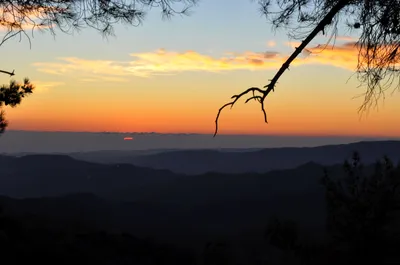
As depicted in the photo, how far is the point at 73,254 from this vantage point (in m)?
12.1

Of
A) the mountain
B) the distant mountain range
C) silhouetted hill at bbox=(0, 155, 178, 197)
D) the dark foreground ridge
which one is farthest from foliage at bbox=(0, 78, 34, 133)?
silhouetted hill at bbox=(0, 155, 178, 197)

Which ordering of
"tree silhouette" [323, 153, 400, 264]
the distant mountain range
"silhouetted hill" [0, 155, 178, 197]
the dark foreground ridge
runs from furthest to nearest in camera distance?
"silhouetted hill" [0, 155, 178, 197], the distant mountain range, the dark foreground ridge, "tree silhouette" [323, 153, 400, 264]

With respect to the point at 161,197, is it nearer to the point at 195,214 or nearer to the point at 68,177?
the point at 195,214

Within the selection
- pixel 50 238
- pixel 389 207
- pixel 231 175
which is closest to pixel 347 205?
pixel 389 207

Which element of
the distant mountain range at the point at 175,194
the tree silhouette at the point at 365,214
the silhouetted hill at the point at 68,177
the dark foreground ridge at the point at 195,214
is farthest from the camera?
the silhouetted hill at the point at 68,177

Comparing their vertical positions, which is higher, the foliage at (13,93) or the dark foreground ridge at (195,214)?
the foliage at (13,93)

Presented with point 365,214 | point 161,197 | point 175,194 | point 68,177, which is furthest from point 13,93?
point 68,177

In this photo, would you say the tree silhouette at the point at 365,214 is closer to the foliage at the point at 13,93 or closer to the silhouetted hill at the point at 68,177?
the foliage at the point at 13,93

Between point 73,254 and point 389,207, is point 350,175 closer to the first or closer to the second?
point 389,207

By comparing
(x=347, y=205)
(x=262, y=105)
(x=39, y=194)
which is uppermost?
(x=262, y=105)

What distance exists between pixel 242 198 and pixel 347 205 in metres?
88.4

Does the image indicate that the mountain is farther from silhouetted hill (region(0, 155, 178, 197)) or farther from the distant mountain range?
the distant mountain range

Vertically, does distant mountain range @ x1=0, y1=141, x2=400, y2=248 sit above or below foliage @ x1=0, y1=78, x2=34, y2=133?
below

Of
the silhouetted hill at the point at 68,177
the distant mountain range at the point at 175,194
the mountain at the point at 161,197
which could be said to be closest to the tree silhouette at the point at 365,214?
the distant mountain range at the point at 175,194
